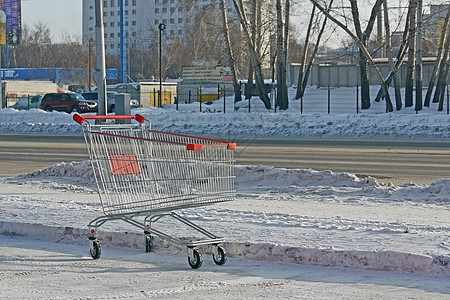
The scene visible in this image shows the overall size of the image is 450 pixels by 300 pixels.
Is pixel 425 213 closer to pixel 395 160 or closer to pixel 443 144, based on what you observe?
pixel 395 160

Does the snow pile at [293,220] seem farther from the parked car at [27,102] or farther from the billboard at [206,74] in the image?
the billboard at [206,74]

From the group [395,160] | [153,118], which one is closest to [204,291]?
[395,160]

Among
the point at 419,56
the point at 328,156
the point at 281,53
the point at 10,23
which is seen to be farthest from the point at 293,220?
the point at 10,23

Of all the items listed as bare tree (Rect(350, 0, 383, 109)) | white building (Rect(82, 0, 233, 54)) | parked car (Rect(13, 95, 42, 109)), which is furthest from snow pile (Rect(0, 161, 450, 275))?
white building (Rect(82, 0, 233, 54))

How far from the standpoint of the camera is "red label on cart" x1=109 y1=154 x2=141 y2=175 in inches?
292

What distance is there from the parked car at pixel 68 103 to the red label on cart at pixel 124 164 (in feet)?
152

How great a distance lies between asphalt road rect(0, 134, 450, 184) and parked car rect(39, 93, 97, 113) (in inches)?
1007

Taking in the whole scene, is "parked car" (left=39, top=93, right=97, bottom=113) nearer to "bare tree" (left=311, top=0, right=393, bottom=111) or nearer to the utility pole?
"bare tree" (left=311, top=0, right=393, bottom=111)

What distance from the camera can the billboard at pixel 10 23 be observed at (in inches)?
1953

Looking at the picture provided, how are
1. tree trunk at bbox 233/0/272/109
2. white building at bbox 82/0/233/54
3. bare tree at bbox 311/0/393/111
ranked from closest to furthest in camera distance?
1. bare tree at bbox 311/0/393/111
2. tree trunk at bbox 233/0/272/109
3. white building at bbox 82/0/233/54

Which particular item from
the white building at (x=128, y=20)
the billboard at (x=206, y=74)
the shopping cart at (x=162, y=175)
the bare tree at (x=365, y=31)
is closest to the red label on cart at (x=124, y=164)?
the shopping cart at (x=162, y=175)

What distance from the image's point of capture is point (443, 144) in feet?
79.7

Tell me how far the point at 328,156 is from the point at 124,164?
12758 mm

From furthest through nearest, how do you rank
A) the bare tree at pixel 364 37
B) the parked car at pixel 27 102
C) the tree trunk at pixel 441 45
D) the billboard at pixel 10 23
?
the parked car at pixel 27 102
the billboard at pixel 10 23
the tree trunk at pixel 441 45
the bare tree at pixel 364 37
